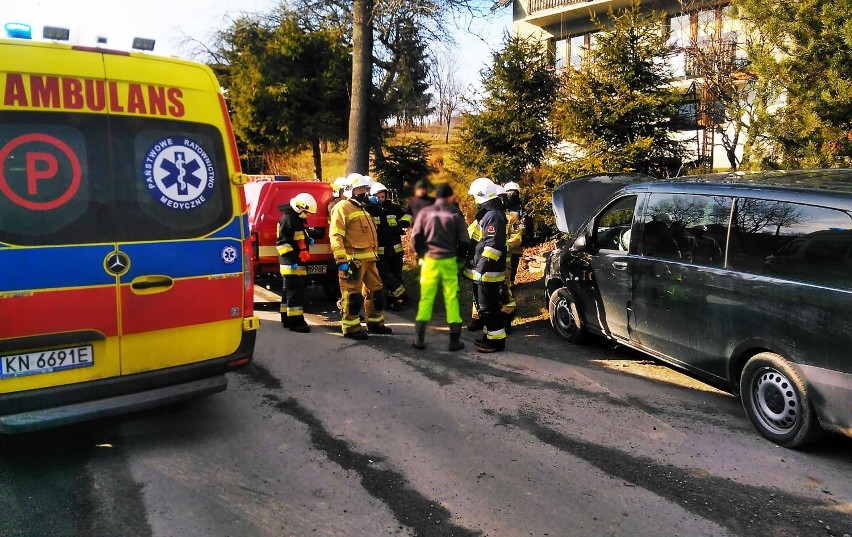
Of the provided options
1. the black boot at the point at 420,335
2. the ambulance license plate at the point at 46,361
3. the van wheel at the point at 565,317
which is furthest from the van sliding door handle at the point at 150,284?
the van wheel at the point at 565,317

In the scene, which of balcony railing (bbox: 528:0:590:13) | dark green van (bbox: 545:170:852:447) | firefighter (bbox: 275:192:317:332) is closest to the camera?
dark green van (bbox: 545:170:852:447)

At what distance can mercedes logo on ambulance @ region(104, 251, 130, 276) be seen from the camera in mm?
3484

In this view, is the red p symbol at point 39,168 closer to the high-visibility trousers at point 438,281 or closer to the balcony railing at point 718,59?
the high-visibility trousers at point 438,281

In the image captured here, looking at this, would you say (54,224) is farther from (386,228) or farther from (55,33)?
(386,228)

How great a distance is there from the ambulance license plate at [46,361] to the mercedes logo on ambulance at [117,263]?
18.8 inches

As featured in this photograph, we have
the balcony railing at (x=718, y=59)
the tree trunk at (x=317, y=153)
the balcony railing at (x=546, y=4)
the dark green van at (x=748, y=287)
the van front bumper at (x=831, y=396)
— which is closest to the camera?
the van front bumper at (x=831, y=396)

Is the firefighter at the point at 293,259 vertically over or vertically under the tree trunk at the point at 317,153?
under

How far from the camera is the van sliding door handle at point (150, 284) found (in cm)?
359

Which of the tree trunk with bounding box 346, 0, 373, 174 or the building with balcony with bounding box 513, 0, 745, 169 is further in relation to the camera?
the tree trunk with bounding box 346, 0, 373, 174

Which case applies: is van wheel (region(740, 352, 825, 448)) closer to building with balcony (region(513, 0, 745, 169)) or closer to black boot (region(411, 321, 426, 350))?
black boot (region(411, 321, 426, 350))

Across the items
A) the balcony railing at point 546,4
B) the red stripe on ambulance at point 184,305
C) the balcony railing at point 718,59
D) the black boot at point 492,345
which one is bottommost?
the black boot at point 492,345

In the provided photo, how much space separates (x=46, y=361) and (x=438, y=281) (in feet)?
11.7

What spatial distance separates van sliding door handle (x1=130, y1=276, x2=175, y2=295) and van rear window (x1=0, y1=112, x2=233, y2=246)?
0.26m

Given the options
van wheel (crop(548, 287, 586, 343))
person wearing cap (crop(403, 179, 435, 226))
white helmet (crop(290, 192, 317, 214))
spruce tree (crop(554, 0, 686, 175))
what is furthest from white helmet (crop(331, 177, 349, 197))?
spruce tree (crop(554, 0, 686, 175))
